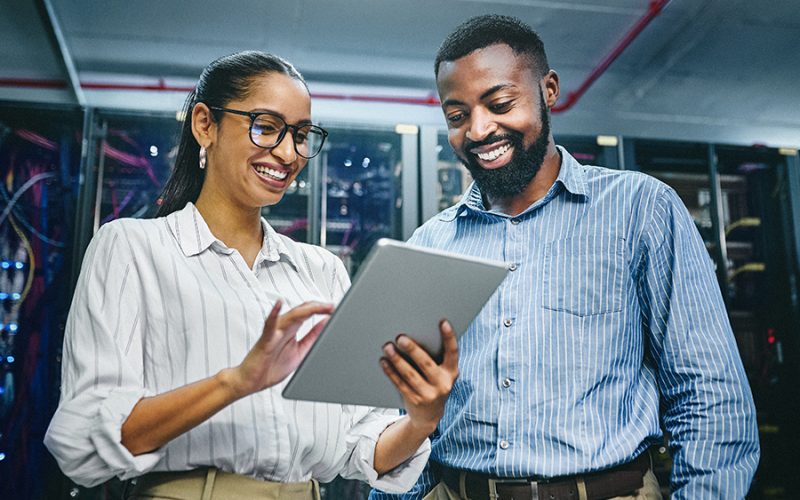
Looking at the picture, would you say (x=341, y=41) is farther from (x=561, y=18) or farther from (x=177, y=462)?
(x=177, y=462)

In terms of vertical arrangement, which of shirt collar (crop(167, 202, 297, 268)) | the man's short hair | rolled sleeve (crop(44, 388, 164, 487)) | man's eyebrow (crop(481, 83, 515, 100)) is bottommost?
rolled sleeve (crop(44, 388, 164, 487))

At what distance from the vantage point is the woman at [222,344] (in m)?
0.87

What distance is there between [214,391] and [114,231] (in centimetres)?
35

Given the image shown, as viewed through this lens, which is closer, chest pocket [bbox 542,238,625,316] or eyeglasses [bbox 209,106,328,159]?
eyeglasses [bbox 209,106,328,159]

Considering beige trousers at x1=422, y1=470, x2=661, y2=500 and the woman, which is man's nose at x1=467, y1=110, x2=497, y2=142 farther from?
beige trousers at x1=422, y1=470, x2=661, y2=500

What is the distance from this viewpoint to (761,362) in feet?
10.6

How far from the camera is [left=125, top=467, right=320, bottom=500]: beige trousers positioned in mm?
934

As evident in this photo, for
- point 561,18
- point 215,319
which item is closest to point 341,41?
point 561,18

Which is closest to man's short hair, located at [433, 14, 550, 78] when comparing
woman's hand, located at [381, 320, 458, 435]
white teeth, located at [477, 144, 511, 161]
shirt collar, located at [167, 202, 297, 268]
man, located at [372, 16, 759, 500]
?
man, located at [372, 16, 759, 500]

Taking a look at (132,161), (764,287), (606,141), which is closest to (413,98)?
(606,141)

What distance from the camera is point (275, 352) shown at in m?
0.83

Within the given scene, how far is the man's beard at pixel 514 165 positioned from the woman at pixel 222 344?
15.5 inches

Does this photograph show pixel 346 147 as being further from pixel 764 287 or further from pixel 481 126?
pixel 764 287

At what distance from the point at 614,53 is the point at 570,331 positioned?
104 inches
